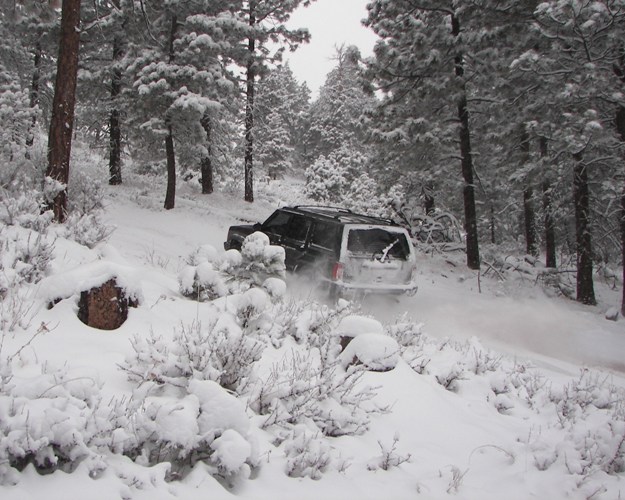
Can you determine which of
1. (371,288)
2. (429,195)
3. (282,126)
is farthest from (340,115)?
(371,288)

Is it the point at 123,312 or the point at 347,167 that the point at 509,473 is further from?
the point at 347,167

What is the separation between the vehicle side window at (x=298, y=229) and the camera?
8523 millimetres

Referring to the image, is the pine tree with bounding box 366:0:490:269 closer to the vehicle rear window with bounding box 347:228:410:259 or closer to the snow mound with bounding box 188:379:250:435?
the vehicle rear window with bounding box 347:228:410:259

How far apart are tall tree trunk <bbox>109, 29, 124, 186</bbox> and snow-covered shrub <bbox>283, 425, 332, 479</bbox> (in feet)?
65.7

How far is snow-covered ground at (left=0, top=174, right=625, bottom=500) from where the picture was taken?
8.14ft

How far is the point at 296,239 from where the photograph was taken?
866cm

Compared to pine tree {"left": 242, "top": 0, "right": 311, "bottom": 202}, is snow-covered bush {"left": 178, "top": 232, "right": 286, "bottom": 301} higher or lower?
lower

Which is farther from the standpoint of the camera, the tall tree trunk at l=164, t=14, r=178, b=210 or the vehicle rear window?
the tall tree trunk at l=164, t=14, r=178, b=210

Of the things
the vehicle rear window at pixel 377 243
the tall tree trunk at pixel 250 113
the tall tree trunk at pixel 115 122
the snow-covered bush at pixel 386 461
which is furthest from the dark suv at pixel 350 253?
the tall tree trunk at pixel 250 113

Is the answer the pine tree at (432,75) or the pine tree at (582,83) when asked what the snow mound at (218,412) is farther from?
the pine tree at (432,75)

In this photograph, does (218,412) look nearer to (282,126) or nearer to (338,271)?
(338,271)

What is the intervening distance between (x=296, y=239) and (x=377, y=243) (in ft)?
5.32

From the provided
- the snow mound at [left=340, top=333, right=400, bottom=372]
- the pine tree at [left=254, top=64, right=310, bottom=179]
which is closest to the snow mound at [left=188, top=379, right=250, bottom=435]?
the snow mound at [left=340, top=333, right=400, bottom=372]

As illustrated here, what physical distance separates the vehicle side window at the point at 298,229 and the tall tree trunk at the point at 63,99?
14.2ft
